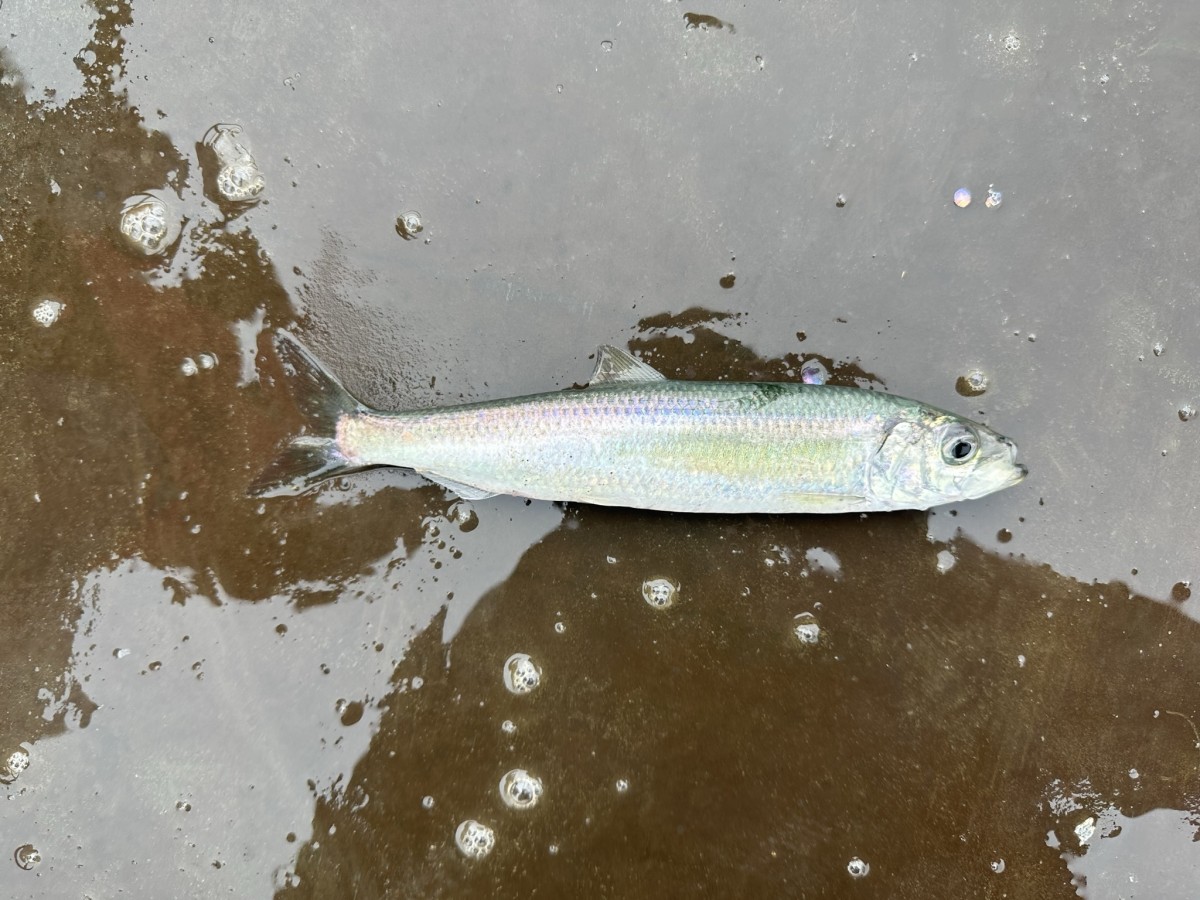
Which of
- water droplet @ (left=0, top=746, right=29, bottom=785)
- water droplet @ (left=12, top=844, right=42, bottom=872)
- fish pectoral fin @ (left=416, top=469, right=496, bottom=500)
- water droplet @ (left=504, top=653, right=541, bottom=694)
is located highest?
fish pectoral fin @ (left=416, top=469, right=496, bottom=500)

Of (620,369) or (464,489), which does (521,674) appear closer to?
(464,489)

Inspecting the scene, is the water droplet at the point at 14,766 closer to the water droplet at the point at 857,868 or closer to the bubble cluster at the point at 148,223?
the bubble cluster at the point at 148,223

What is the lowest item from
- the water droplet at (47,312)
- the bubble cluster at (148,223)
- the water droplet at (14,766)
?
the water droplet at (14,766)

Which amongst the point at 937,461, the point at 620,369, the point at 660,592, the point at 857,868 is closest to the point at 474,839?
the point at 660,592

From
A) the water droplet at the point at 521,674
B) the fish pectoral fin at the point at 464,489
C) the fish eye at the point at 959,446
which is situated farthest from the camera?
the water droplet at the point at 521,674

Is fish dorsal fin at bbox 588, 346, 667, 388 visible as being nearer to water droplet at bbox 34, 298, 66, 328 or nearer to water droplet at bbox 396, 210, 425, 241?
water droplet at bbox 396, 210, 425, 241

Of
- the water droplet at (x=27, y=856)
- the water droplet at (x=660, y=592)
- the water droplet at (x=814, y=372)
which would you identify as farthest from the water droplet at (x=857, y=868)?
the water droplet at (x=27, y=856)

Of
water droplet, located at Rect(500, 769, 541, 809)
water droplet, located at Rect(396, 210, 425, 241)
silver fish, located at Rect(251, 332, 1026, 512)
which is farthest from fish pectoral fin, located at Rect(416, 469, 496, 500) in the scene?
water droplet, located at Rect(500, 769, 541, 809)

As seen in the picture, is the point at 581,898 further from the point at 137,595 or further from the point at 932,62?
the point at 932,62
